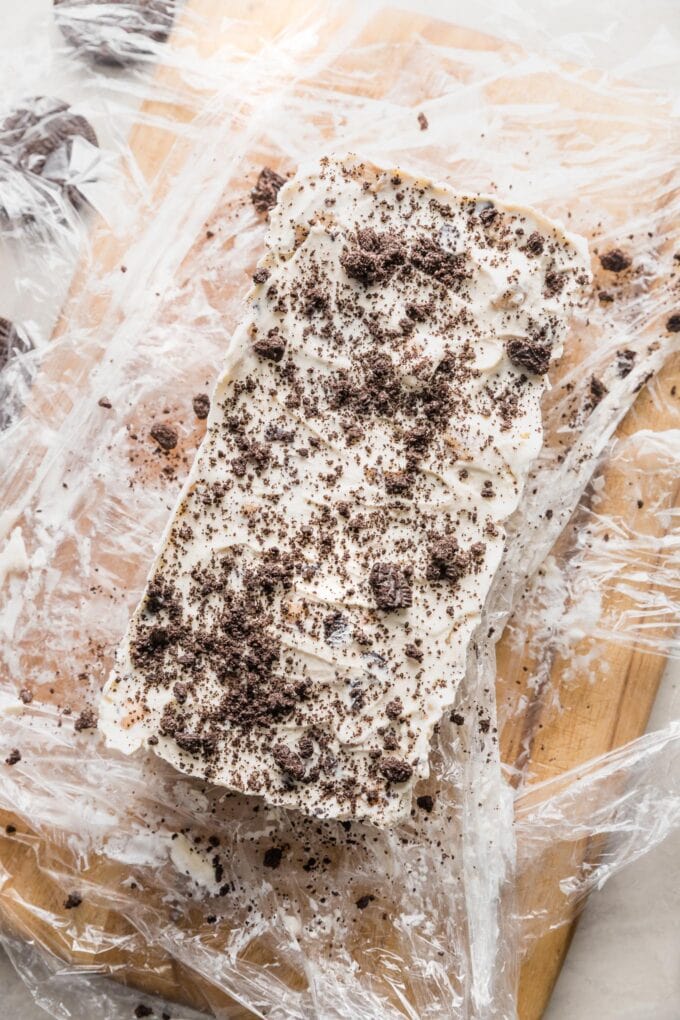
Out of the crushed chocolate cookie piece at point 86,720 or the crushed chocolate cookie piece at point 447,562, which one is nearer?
the crushed chocolate cookie piece at point 447,562

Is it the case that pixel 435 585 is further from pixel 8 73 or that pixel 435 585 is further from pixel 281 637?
pixel 8 73

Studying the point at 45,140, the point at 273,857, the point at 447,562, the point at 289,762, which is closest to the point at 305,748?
the point at 289,762

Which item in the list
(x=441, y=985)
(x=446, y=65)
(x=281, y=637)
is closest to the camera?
(x=281, y=637)

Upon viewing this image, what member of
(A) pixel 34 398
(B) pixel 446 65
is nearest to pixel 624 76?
(B) pixel 446 65

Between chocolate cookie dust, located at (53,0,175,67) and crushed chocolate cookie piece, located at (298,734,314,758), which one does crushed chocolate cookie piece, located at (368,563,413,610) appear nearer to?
crushed chocolate cookie piece, located at (298,734,314,758)

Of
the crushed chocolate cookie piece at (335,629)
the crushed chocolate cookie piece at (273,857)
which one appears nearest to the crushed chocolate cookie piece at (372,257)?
the crushed chocolate cookie piece at (335,629)

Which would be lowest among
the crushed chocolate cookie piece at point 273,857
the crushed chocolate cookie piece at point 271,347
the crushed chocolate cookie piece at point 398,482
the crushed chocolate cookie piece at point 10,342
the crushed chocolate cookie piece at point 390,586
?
the crushed chocolate cookie piece at point 273,857

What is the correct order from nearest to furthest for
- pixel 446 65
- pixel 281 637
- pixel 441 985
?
pixel 281 637 → pixel 441 985 → pixel 446 65

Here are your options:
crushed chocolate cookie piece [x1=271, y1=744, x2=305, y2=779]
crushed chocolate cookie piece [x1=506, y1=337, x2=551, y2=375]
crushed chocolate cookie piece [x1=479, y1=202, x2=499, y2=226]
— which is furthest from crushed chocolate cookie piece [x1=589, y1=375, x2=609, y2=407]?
crushed chocolate cookie piece [x1=271, y1=744, x2=305, y2=779]

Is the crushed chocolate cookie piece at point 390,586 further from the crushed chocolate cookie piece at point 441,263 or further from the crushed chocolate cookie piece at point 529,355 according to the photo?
the crushed chocolate cookie piece at point 441,263
